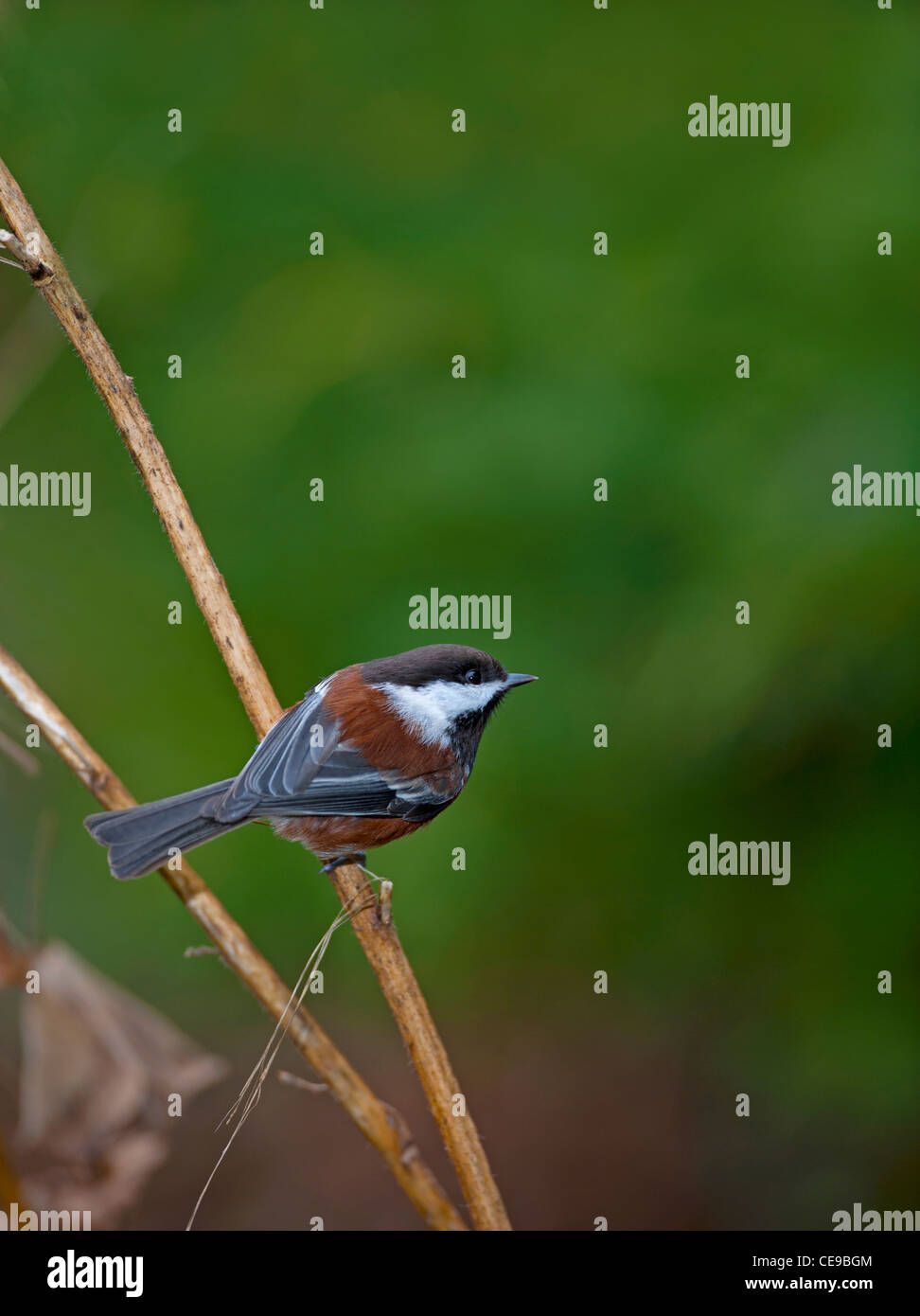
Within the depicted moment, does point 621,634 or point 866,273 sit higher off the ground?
point 866,273

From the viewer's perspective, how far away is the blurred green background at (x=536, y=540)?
2605mm

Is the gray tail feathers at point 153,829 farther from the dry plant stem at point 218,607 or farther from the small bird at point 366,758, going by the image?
the dry plant stem at point 218,607

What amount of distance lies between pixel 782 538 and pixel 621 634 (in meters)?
0.41

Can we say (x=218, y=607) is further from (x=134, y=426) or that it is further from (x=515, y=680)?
(x=515, y=680)

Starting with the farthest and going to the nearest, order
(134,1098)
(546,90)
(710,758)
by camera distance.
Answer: (546,90) → (710,758) → (134,1098)

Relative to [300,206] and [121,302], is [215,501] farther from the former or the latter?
[300,206]

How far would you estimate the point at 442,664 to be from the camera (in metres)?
2.12

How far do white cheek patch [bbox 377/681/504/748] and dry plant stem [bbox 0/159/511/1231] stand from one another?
1.57 ft

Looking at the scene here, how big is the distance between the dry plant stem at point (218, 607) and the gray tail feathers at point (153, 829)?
0.26 m

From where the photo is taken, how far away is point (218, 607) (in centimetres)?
161

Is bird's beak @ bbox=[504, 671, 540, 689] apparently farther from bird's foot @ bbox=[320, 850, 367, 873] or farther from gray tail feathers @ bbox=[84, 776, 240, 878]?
gray tail feathers @ bbox=[84, 776, 240, 878]

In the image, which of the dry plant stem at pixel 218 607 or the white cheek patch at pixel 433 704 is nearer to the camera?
the dry plant stem at pixel 218 607

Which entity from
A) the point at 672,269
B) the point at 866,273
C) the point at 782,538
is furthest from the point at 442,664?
the point at 866,273

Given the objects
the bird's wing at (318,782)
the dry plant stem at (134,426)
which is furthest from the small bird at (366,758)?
the dry plant stem at (134,426)
